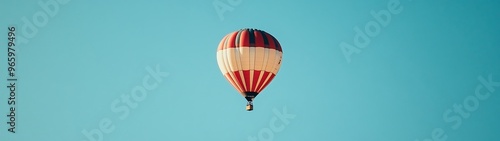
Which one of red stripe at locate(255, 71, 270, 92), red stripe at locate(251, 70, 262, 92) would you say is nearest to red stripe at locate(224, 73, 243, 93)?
red stripe at locate(251, 70, 262, 92)

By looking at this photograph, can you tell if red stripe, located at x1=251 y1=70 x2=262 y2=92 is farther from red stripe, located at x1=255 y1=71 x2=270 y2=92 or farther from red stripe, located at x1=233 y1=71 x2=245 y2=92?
red stripe, located at x1=233 y1=71 x2=245 y2=92

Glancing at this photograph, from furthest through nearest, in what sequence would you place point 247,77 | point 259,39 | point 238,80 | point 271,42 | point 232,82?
1. point 271,42
2. point 232,82
3. point 259,39
4. point 238,80
5. point 247,77

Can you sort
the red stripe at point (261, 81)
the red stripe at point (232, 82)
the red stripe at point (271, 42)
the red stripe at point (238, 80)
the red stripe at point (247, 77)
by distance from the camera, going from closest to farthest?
the red stripe at point (247, 77)
the red stripe at point (238, 80)
the red stripe at point (261, 81)
the red stripe at point (232, 82)
the red stripe at point (271, 42)

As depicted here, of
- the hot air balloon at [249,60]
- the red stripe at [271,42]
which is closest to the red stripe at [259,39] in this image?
the hot air balloon at [249,60]

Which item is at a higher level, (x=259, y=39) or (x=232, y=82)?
(x=259, y=39)

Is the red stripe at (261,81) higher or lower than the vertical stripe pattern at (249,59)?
lower

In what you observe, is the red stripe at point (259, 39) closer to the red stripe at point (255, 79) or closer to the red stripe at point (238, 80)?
the red stripe at point (255, 79)

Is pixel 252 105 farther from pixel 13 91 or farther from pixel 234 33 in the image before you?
pixel 13 91

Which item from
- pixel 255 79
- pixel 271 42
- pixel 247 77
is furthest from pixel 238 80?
pixel 271 42

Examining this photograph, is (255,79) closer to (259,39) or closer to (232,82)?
(232,82)
